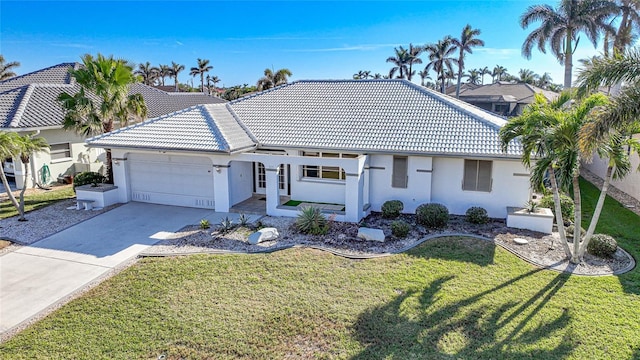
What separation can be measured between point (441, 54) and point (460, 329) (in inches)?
1901

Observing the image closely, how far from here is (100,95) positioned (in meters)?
17.9

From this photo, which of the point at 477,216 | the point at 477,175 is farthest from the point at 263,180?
the point at 477,216

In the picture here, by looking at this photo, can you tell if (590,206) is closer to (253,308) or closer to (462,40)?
(253,308)

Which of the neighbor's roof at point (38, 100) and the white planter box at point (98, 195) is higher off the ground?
the neighbor's roof at point (38, 100)

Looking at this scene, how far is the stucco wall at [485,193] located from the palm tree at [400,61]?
149 feet

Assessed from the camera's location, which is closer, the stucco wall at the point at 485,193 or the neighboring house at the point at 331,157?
the stucco wall at the point at 485,193

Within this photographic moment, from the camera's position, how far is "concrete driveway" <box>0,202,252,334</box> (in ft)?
31.6

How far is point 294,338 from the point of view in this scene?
805 cm

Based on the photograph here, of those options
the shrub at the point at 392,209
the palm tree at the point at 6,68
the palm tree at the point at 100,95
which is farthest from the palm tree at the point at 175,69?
the shrub at the point at 392,209

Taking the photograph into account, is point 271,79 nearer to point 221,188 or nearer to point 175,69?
point 221,188

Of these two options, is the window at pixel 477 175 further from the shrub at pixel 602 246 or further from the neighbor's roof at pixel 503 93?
the neighbor's roof at pixel 503 93

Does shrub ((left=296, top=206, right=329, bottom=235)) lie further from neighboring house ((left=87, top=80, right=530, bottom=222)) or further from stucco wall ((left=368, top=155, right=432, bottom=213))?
stucco wall ((left=368, top=155, right=432, bottom=213))

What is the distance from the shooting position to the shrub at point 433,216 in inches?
564

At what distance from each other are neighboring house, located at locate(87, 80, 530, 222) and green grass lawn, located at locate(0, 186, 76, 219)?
348cm
